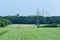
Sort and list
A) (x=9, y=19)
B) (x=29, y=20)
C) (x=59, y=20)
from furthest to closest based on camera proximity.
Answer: (x=9, y=19) < (x=29, y=20) < (x=59, y=20)

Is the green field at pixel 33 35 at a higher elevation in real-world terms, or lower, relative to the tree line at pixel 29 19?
higher

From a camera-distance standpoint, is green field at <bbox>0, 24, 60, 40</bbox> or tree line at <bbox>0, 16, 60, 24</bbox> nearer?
green field at <bbox>0, 24, 60, 40</bbox>

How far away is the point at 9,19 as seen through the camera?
137 ft

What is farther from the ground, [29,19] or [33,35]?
[33,35]

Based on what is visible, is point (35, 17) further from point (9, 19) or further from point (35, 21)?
point (9, 19)

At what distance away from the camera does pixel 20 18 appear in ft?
133

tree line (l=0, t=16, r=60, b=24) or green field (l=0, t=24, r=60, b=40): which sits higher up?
green field (l=0, t=24, r=60, b=40)

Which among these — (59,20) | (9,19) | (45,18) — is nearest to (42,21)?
(45,18)

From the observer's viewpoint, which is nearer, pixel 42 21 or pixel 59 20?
pixel 59 20

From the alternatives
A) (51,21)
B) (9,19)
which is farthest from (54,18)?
(9,19)

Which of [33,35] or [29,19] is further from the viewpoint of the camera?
[29,19]

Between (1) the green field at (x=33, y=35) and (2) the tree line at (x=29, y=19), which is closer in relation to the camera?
(1) the green field at (x=33, y=35)

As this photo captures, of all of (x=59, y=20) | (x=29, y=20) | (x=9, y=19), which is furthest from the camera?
(x=9, y=19)

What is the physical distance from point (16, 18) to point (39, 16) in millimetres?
4825
